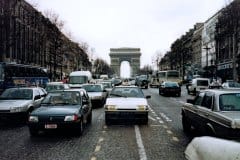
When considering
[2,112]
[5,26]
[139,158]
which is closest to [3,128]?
[2,112]

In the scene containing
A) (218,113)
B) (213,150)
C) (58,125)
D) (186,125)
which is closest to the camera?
(213,150)

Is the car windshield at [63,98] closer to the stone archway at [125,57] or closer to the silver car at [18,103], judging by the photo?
the silver car at [18,103]

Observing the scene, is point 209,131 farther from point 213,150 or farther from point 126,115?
point 126,115

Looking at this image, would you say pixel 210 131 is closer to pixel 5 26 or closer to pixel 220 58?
pixel 5 26

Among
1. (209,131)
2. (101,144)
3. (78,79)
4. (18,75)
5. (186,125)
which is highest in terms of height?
(18,75)

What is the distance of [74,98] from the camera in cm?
1398

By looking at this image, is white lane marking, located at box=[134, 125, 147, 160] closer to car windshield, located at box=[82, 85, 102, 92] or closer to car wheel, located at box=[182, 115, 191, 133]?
car wheel, located at box=[182, 115, 191, 133]

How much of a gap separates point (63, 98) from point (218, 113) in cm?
637

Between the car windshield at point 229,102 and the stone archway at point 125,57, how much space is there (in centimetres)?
16868

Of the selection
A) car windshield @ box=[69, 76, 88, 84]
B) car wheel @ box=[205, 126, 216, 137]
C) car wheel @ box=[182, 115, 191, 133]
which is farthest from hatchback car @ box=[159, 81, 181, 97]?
car wheel @ box=[205, 126, 216, 137]

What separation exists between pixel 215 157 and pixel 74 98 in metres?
10.3

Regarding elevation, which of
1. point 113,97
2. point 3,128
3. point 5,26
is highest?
point 5,26

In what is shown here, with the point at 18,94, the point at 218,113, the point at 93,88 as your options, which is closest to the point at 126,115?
the point at 18,94

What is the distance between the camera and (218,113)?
9016 mm
